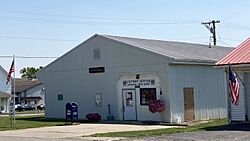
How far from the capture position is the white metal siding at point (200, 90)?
31016 millimetres

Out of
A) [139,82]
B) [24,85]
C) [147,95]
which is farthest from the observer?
[24,85]

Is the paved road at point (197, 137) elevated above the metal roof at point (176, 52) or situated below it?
below

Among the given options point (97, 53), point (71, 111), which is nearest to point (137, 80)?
point (97, 53)

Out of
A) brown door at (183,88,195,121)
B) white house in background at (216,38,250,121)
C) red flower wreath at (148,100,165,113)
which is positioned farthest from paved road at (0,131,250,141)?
brown door at (183,88,195,121)

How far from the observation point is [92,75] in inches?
1412

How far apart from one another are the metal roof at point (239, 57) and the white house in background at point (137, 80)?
173 inches

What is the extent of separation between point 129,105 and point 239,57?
989cm

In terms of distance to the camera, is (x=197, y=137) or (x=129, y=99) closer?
(x=197, y=137)

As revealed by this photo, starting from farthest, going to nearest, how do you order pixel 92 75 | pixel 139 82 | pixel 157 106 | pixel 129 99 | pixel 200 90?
pixel 92 75
pixel 129 99
pixel 139 82
pixel 200 90
pixel 157 106

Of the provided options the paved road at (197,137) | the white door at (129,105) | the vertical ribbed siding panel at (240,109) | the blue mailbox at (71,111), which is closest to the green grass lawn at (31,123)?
the blue mailbox at (71,111)

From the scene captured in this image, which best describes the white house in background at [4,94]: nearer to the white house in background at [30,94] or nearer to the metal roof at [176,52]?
the white house in background at [30,94]

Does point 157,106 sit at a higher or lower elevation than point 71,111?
higher

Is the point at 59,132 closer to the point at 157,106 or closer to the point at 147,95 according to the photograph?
the point at 157,106

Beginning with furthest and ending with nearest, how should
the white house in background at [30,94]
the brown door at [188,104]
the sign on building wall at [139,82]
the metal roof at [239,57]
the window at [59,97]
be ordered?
1. the white house in background at [30,94]
2. the window at [59,97]
3. the sign on building wall at [139,82]
4. the brown door at [188,104]
5. the metal roof at [239,57]
